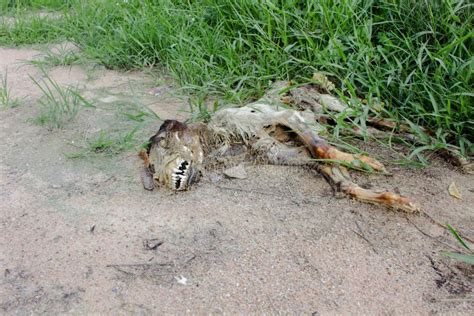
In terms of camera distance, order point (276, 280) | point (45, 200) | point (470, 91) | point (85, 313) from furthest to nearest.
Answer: point (470, 91) < point (45, 200) < point (276, 280) < point (85, 313)

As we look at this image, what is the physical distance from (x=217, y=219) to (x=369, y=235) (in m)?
0.65

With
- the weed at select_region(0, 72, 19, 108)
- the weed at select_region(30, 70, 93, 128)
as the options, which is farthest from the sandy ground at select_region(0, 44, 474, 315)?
the weed at select_region(0, 72, 19, 108)

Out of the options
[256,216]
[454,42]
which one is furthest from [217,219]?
[454,42]

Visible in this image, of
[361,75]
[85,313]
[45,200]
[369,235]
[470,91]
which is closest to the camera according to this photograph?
[85,313]

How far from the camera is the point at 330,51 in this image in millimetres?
3258

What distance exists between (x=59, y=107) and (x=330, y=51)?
1.69 meters

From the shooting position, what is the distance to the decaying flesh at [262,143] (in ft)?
8.44

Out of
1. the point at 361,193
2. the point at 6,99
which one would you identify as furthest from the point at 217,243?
the point at 6,99

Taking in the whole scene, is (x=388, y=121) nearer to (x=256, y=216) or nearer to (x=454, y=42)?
(x=454, y=42)

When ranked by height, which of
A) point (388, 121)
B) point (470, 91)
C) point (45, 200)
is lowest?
point (45, 200)

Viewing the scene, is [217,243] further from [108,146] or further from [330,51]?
[330,51]

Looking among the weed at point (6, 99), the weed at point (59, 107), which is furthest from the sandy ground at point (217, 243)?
the weed at point (6, 99)

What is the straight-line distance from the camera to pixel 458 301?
6.24 ft

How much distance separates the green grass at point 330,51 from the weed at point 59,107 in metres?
0.59
